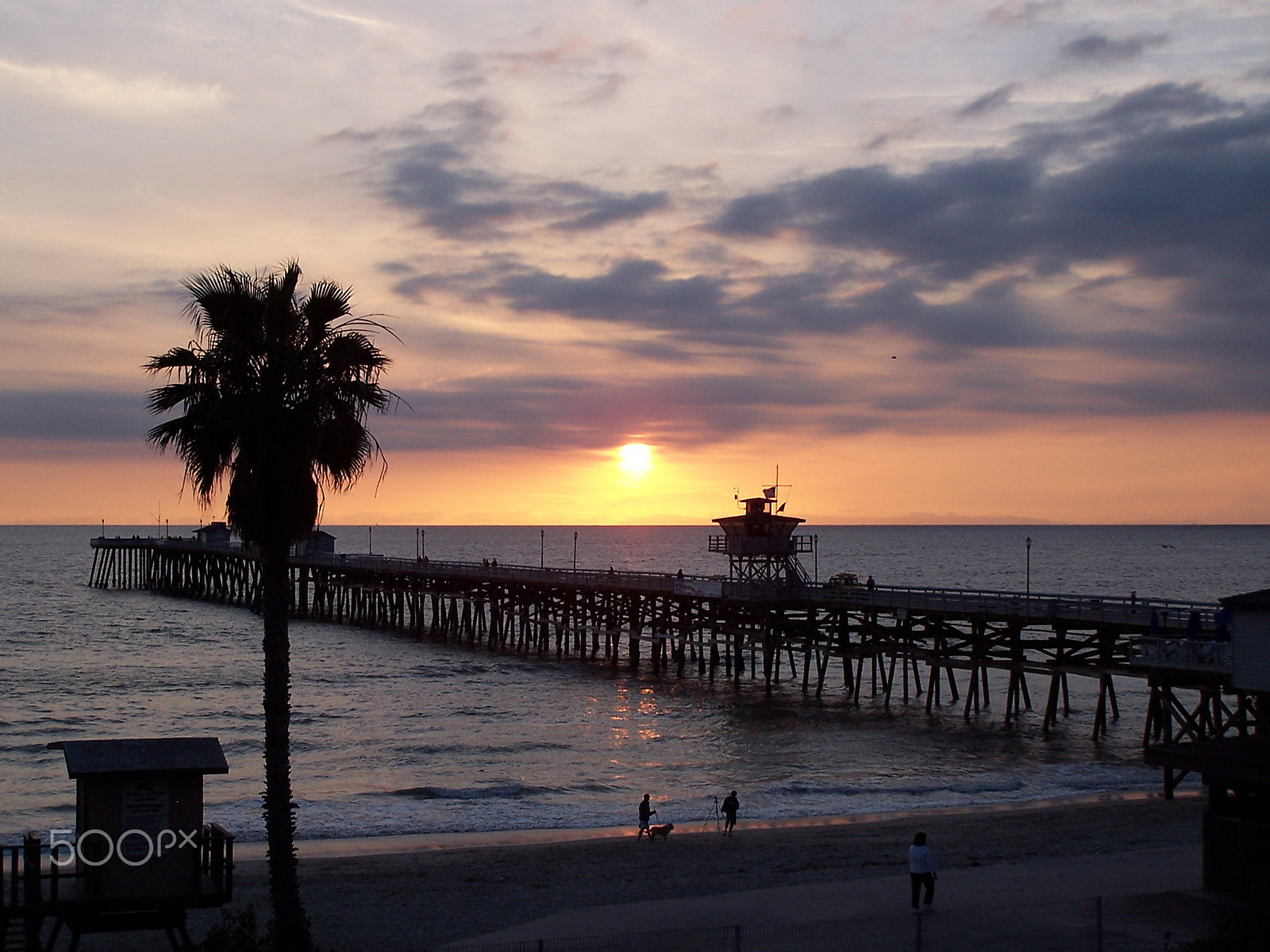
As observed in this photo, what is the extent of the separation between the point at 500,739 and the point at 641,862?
16220 mm

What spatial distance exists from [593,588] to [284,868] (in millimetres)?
43026

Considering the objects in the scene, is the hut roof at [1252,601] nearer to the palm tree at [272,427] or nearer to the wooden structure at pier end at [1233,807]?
the wooden structure at pier end at [1233,807]

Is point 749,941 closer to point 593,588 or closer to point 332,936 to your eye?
point 332,936

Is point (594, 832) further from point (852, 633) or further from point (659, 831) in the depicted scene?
point (852, 633)

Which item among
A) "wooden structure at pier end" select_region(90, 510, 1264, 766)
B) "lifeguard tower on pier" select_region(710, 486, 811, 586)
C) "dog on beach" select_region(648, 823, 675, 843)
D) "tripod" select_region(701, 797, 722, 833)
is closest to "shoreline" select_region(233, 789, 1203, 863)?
"tripod" select_region(701, 797, 722, 833)

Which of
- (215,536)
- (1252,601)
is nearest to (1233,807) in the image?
(1252,601)

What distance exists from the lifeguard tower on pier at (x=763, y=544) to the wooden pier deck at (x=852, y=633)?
5.41ft

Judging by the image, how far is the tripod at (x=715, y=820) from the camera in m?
24.7

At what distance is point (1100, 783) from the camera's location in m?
29.3

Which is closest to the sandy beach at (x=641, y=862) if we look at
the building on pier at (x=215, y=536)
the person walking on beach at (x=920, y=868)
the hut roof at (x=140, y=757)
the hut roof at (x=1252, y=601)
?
the person walking on beach at (x=920, y=868)

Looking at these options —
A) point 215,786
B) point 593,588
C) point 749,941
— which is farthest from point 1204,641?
point 593,588

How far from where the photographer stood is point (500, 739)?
36.8 metres

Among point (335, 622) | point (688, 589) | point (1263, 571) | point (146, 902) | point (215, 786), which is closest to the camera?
point (146, 902)

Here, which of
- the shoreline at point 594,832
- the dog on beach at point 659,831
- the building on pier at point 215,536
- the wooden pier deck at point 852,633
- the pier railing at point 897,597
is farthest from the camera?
the building on pier at point 215,536
